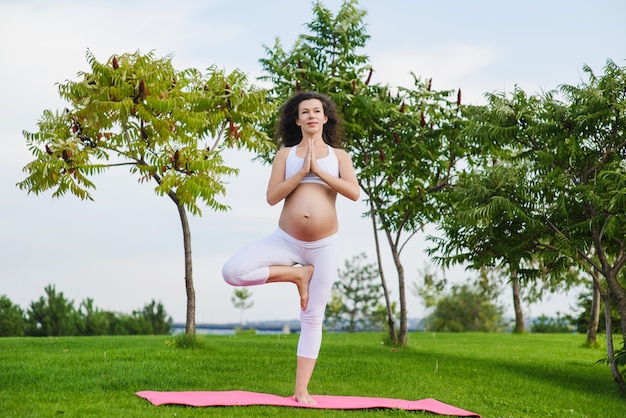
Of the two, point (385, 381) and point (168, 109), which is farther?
point (168, 109)

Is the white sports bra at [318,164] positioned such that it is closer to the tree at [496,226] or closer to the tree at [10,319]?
the tree at [496,226]

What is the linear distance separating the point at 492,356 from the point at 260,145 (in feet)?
20.5

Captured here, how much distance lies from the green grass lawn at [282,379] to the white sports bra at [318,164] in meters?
2.30

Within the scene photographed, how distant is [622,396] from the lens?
34.2 feet

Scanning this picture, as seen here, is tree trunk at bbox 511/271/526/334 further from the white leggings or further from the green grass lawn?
the white leggings

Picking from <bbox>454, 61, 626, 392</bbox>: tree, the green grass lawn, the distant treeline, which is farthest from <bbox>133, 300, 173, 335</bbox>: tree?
<bbox>454, 61, 626, 392</bbox>: tree

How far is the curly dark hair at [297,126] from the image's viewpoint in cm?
723

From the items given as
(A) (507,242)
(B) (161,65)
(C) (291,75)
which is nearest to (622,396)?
(A) (507,242)

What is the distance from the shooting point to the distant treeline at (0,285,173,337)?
2311 cm

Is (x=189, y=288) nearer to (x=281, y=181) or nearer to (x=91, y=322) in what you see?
(x=281, y=181)

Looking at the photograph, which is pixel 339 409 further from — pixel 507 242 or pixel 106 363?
pixel 507 242

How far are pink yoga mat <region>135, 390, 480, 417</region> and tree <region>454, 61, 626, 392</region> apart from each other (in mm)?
4041

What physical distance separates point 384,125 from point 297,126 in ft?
24.4

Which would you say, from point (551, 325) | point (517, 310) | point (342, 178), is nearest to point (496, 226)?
point (342, 178)
